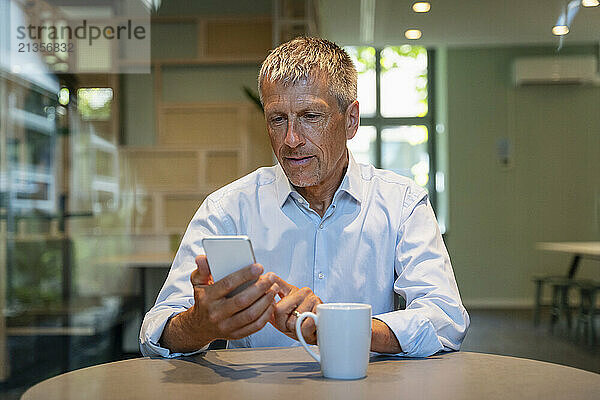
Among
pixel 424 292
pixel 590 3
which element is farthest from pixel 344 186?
pixel 590 3

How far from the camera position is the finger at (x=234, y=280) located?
994 millimetres

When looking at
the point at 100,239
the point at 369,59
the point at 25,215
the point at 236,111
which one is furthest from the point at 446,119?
the point at 25,215

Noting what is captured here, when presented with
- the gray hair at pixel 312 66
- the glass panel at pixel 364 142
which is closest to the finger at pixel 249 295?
the gray hair at pixel 312 66

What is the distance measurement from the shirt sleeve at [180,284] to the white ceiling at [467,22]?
1.68 meters

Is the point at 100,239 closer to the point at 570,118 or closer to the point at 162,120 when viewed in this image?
the point at 162,120

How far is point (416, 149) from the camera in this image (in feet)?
9.82

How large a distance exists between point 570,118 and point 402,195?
1684 mm

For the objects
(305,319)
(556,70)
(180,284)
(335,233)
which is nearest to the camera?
(305,319)

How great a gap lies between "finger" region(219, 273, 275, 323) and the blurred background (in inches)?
79.2

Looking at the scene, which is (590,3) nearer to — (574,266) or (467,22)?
(467,22)

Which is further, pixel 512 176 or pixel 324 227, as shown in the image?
pixel 512 176

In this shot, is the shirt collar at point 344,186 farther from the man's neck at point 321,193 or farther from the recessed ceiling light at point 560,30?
the recessed ceiling light at point 560,30

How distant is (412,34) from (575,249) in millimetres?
1135

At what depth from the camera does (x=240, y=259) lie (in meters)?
0.98
